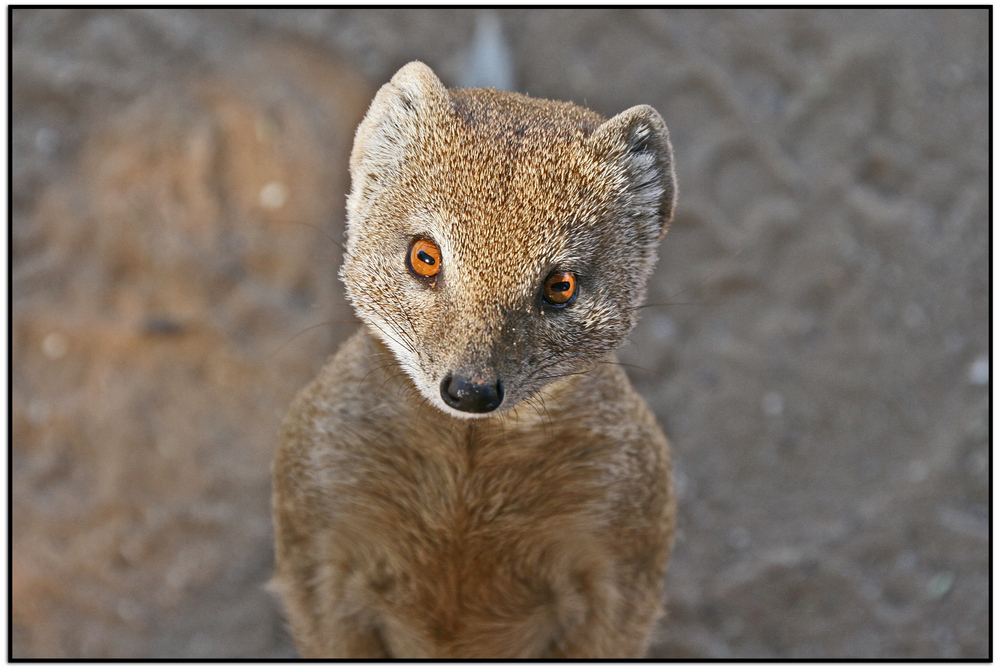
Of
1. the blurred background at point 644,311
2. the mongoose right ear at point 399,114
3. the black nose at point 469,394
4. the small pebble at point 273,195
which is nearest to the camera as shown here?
the black nose at point 469,394

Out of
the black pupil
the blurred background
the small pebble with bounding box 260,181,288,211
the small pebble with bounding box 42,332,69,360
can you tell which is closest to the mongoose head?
the black pupil

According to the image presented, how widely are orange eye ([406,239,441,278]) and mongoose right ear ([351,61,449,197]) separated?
141 mm

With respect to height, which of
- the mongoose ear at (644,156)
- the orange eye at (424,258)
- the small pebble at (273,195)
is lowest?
the small pebble at (273,195)

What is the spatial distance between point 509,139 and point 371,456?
2.04 feet

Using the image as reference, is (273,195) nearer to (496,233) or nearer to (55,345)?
(55,345)

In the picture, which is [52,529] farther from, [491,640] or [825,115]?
[825,115]

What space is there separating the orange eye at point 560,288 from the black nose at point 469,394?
0.53 ft

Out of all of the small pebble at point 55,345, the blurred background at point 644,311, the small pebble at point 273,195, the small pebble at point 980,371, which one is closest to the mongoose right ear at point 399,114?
the blurred background at point 644,311

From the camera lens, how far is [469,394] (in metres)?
1.17

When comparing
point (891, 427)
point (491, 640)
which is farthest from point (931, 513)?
point (491, 640)

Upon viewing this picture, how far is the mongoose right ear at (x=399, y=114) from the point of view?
1.29 meters

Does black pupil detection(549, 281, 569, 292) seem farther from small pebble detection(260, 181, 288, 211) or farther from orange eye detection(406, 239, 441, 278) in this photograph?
small pebble detection(260, 181, 288, 211)

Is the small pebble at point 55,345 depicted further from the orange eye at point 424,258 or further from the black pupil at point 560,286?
the black pupil at point 560,286

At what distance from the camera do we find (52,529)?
108 inches
